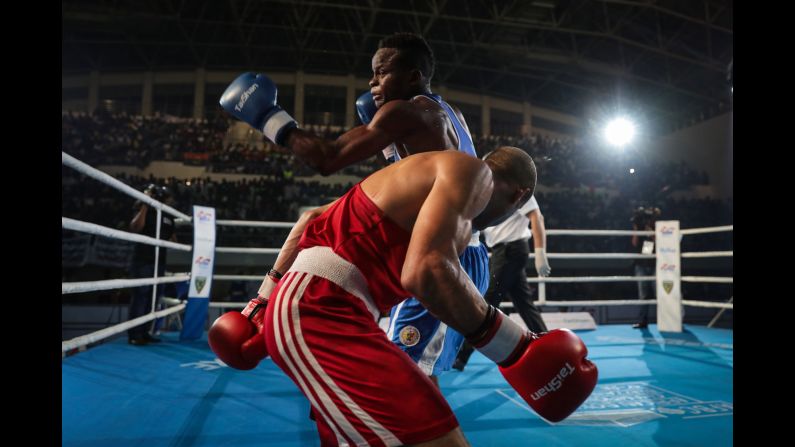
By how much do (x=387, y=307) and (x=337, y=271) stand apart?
16cm

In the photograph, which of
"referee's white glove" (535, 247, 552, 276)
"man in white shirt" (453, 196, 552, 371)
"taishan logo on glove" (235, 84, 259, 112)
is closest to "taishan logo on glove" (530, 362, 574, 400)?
"taishan logo on glove" (235, 84, 259, 112)

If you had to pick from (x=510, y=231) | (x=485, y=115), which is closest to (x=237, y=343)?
(x=510, y=231)

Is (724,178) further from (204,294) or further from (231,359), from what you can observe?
(231,359)

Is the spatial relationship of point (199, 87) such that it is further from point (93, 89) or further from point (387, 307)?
point (387, 307)

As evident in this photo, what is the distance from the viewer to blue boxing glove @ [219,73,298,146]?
4.93 feet

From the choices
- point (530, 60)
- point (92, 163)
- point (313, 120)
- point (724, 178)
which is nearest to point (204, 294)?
point (92, 163)

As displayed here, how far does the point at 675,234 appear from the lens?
16.3 ft

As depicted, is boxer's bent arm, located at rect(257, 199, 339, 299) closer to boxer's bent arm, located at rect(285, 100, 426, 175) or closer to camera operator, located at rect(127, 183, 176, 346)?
boxer's bent arm, located at rect(285, 100, 426, 175)

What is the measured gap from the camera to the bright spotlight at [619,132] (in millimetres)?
15414

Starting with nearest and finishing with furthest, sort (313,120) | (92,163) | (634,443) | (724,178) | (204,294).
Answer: (634,443) < (204,294) < (92,163) < (724,178) < (313,120)

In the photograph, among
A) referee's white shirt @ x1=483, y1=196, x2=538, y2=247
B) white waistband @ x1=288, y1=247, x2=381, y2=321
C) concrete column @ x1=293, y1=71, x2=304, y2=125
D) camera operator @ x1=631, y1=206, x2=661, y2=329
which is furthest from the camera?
concrete column @ x1=293, y1=71, x2=304, y2=125

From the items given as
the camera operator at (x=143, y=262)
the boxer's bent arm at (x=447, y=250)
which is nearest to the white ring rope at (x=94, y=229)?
the camera operator at (x=143, y=262)
